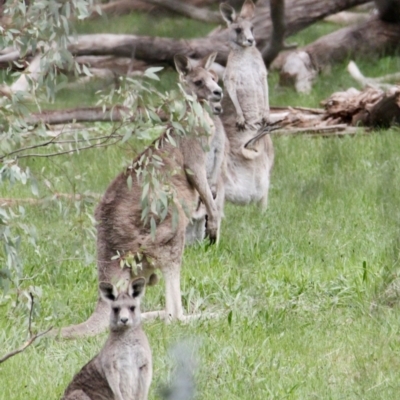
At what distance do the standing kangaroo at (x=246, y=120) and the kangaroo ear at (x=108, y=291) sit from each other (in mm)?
3414

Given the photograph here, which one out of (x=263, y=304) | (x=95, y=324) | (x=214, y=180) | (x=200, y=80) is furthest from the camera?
(x=214, y=180)

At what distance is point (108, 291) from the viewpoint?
13.2 ft

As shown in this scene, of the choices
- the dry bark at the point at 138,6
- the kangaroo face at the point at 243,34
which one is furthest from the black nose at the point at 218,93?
the dry bark at the point at 138,6

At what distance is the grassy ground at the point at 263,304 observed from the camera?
368 centimetres

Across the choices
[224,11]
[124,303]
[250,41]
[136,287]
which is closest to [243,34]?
[250,41]

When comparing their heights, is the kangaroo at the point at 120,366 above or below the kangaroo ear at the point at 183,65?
below

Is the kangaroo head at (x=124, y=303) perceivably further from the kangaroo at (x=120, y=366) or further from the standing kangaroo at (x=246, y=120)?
the standing kangaroo at (x=246, y=120)

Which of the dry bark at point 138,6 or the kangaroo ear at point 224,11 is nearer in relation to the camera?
the dry bark at point 138,6

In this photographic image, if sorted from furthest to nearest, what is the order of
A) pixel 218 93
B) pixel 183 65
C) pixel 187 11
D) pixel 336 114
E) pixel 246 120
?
1. pixel 336 114
2. pixel 246 120
3. pixel 183 65
4. pixel 218 93
5. pixel 187 11

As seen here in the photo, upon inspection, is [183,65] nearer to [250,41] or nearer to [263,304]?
[250,41]

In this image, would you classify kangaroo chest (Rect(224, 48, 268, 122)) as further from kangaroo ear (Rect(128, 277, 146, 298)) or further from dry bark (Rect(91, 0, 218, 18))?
dry bark (Rect(91, 0, 218, 18))

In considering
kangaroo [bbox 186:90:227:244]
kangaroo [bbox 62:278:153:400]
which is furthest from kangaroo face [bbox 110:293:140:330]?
kangaroo [bbox 186:90:227:244]

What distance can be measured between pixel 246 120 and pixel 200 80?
72.9 inches

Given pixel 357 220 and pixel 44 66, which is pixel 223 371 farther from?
pixel 357 220
